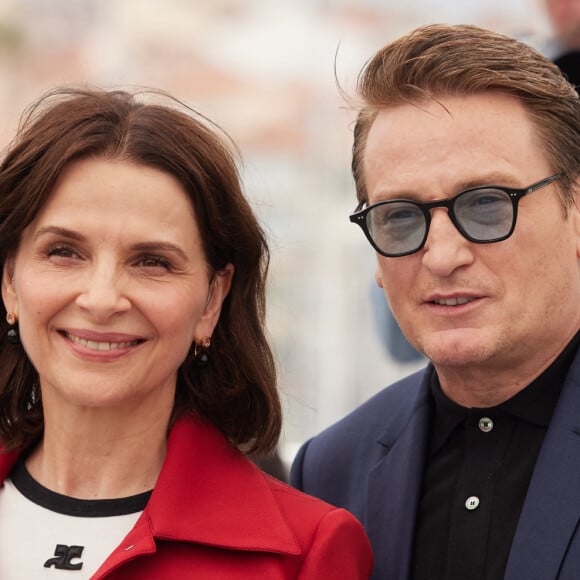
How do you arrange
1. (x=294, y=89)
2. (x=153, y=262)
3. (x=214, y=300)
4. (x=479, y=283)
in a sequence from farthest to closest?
Result: 1. (x=294, y=89)
2. (x=214, y=300)
3. (x=479, y=283)
4. (x=153, y=262)

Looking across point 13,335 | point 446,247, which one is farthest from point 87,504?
point 446,247

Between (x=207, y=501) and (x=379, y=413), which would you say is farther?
(x=379, y=413)

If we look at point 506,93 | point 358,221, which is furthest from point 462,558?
point 506,93

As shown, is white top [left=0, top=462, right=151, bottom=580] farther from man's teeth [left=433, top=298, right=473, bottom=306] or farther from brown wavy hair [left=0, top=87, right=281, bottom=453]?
man's teeth [left=433, top=298, right=473, bottom=306]

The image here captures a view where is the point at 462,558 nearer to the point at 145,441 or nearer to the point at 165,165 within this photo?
the point at 145,441

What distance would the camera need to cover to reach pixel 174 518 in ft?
8.34

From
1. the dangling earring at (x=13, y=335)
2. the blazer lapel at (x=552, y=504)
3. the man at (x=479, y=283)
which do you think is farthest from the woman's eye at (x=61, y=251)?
the blazer lapel at (x=552, y=504)

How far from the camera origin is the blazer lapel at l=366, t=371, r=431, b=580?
2830 mm

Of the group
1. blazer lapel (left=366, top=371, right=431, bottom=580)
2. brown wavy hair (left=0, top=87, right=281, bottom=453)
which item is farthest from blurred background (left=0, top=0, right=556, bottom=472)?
brown wavy hair (left=0, top=87, right=281, bottom=453)

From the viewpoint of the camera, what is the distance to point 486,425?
2.82m

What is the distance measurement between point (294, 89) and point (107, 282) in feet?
13.0

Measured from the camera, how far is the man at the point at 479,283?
269cm

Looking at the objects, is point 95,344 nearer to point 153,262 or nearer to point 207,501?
point 153,262

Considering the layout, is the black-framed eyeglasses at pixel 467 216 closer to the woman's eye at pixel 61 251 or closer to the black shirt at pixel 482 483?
the black shirt at pixel 482 483
